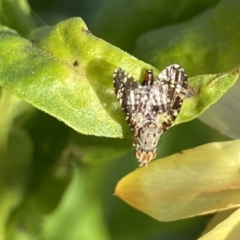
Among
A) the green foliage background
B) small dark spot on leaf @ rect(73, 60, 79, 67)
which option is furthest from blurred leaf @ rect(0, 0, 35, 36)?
small dark spot on leaf @ rect(73, 60, 79, 67)

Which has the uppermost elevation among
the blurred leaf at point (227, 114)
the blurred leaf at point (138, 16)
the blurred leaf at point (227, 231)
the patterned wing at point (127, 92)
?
the blurred leaf at point (138, 16)

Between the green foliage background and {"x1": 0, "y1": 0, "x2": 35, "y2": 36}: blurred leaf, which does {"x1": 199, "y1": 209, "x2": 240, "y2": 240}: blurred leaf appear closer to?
the green foliage background

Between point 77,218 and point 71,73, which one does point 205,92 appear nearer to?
point 71,73

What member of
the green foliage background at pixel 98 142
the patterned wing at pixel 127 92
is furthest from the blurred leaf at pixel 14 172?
the patterned wing at pixel 127 92

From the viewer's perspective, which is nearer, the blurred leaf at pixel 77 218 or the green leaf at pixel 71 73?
the green leaf at pixel 71 73

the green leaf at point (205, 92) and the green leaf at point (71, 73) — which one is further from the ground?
the green leaf at point (71, 73)

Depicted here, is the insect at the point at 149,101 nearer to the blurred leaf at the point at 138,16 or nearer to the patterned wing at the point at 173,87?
the patterned wing at the point at 173,87
